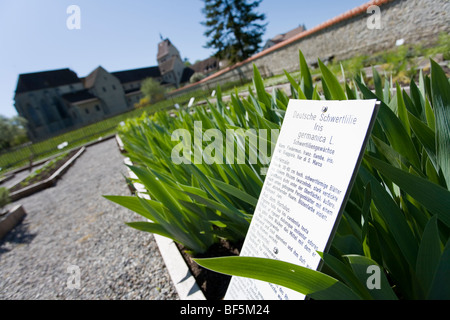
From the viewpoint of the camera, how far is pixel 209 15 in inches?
1098

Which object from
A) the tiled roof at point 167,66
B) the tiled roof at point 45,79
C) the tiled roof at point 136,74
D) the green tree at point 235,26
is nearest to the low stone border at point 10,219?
the green tree at point 235,26

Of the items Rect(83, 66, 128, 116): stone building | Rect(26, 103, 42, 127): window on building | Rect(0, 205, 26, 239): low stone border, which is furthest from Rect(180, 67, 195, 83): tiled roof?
Rect(0, 205, 26, 239): low stone border

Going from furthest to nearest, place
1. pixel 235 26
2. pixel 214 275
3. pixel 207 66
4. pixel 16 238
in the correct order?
pixel 207 66 < pixel 235 26 < pixel 16 238 < pixel 214 275

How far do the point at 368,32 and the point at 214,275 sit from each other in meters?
11.1

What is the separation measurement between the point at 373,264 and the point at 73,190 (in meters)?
5.94

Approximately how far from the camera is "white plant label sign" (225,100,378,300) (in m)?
0.58

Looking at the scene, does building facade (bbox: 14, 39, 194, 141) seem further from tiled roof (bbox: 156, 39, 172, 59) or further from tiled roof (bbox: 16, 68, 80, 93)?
tiled roof (bbox: 156, 39, 172, 59)

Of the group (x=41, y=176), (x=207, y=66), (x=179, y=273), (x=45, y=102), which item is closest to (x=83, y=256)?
(x=179, y=273)

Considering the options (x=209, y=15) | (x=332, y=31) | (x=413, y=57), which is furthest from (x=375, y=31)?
(x=209, y=15)

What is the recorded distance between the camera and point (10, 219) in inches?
161

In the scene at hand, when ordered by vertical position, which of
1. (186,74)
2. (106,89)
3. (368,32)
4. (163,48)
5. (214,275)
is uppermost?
(163,48)

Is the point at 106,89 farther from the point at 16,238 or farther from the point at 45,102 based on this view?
the point at 16,238

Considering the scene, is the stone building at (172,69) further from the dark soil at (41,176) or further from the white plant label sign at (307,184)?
the white plant label sign at (307,184)
